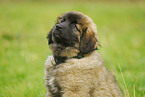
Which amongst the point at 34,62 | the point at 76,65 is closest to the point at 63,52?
the point at 76,65

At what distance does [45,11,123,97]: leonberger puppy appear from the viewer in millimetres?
2178

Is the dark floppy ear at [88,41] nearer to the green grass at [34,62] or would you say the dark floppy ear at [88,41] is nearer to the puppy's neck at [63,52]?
the puppy's neck at [63,52]

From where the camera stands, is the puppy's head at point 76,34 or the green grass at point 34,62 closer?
the puppy's head at point 76,34

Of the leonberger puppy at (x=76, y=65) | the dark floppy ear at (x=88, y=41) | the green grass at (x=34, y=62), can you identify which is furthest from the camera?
the green grass at (x=34, y=62)

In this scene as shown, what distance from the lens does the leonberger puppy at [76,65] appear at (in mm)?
2178

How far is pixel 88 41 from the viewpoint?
98.4 inches

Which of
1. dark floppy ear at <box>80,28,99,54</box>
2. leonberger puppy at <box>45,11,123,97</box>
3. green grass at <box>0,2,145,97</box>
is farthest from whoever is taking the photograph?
green grass at <box>0,2,145,97</box>

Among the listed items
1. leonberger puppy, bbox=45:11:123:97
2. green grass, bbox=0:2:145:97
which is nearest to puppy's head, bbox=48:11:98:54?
leonberger puppy, bbox=45:11:123:97

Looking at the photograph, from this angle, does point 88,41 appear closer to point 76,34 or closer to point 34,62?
point 76,34

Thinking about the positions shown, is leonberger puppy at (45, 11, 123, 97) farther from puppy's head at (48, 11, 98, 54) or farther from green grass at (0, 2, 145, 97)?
green grass at (0, 2, 145, 97)

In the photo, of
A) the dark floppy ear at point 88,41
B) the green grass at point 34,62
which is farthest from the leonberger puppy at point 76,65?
the green grass at point 34,62

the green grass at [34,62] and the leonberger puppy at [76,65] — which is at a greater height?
the leonberger puppy at [76,65]

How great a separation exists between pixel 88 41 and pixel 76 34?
214mm

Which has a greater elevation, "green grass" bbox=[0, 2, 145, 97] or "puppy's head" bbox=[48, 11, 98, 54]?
"puppy's head" bbox=[48, 11, 98, 54]
